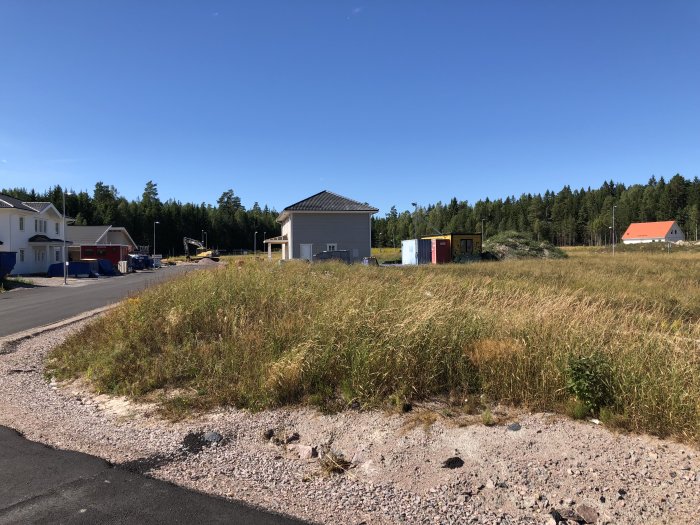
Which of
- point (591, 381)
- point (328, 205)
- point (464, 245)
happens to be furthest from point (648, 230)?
point (591, 381)

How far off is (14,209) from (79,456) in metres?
47.5

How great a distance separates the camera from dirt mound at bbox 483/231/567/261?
170 ft

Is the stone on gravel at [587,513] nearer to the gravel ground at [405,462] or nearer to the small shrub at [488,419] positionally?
the gravel ground at [405,462]

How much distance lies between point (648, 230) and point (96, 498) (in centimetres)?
14229

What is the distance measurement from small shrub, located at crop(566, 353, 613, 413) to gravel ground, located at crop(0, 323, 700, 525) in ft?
1.13

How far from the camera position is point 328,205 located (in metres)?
42.7

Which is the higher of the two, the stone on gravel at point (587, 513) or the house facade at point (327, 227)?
the house facade at point (327, 227)

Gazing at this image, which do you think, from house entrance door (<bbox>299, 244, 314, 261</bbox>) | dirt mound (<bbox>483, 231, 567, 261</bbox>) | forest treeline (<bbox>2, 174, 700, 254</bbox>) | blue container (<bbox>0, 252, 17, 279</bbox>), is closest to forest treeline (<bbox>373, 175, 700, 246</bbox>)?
forest treeline (<bbox>2, 174, 700, 254</bbox>)

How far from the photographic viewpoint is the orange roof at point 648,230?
382 ft

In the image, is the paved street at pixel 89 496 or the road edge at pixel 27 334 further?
the road edge at pixel 27 334

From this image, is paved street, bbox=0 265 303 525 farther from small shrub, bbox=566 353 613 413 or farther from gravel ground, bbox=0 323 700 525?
small shrub, bbox=566 353 613 413

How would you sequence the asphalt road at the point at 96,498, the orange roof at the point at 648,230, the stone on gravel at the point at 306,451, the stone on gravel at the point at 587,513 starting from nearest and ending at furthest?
1. the stone on gravel at the point at 587,513
2. the asphalt road at the point at 96,498
3. the stone on gravel at the point at 306,451
4. the orange roof at the point at 648,230

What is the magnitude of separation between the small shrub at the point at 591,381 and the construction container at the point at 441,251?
4085cm

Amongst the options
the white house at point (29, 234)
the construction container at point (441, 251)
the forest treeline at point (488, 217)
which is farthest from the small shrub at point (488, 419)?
the forest treeline at point (488, 217)
